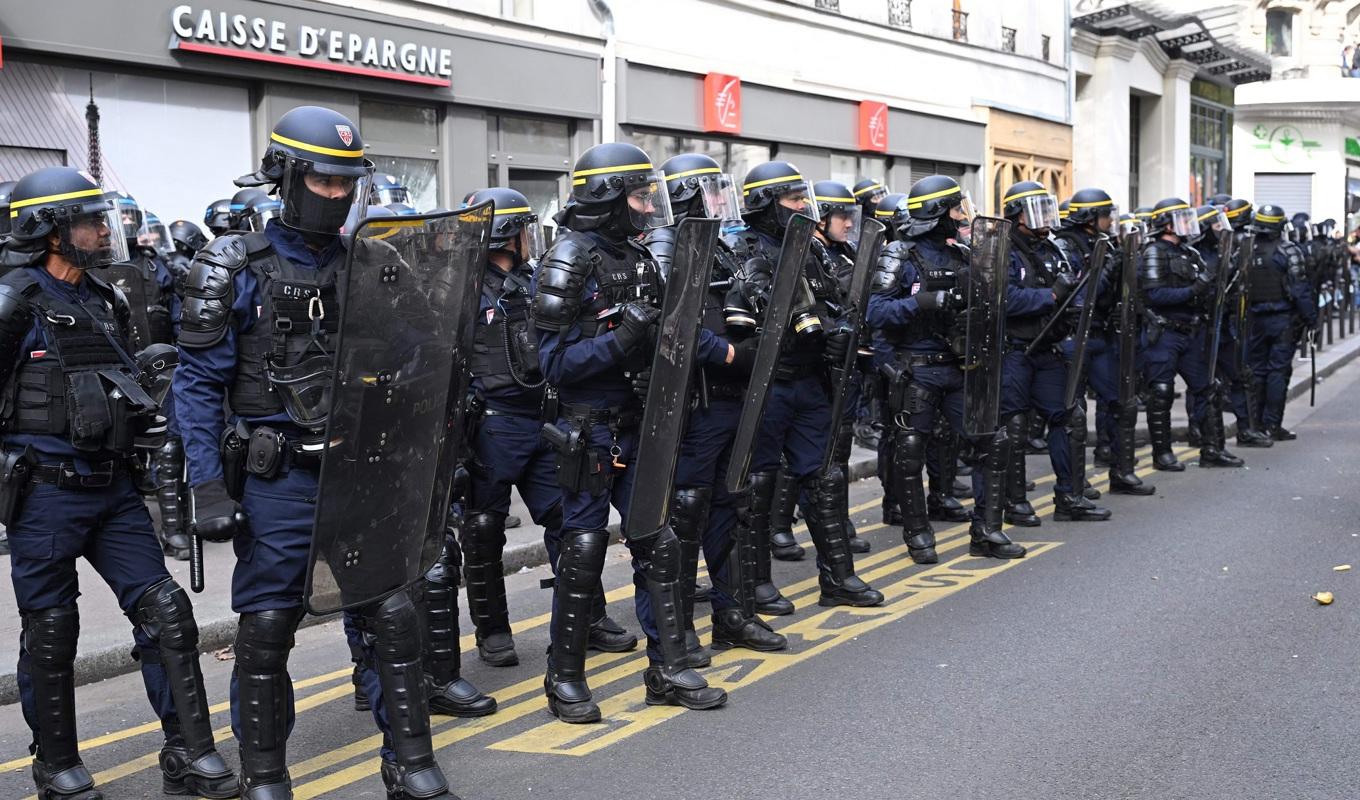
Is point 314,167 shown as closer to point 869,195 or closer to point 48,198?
point 48,198

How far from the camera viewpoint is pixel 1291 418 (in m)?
15.4

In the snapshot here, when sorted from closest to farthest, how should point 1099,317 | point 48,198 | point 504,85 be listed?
point 48,198
point 1099,317
point 504,85

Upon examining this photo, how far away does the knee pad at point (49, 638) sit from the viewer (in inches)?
176

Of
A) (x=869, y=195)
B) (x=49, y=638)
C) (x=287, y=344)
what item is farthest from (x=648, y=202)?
(x=869, y=195)

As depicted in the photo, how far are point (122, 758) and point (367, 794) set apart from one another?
1010 millimetres

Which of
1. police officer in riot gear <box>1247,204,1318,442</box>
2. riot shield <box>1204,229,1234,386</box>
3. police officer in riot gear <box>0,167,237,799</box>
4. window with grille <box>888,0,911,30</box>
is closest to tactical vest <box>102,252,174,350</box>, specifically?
police officer in riot gear <box>0,167,237,799</box>

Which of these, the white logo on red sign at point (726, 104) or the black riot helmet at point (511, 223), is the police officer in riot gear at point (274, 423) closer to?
the black riot helmet at point (511, 223)

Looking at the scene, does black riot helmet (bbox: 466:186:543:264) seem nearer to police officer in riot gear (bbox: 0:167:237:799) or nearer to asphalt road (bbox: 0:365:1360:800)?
asphalt road (bbox: 0:365:1360:800)

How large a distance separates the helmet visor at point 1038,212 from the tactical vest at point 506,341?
144 inches

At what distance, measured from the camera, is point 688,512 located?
227 inches

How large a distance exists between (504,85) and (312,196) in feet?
37.4

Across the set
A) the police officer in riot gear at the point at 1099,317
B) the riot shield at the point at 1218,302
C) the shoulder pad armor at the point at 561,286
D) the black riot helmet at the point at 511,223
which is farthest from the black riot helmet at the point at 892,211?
the shoulder pad armor at the point at 561,286

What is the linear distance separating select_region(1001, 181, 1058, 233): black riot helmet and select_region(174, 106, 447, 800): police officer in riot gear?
530cm

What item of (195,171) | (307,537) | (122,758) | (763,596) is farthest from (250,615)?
(195,171)
